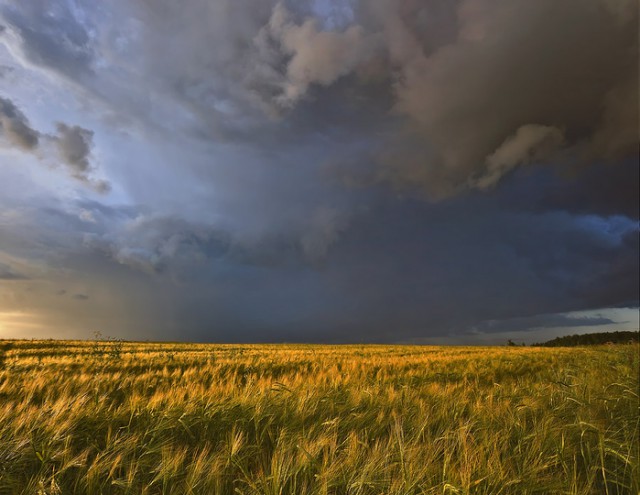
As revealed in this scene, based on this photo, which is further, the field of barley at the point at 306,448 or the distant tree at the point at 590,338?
the distant tree at the point at 590,338

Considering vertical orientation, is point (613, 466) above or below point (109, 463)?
below

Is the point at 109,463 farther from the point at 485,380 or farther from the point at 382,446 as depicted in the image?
the point at 485,380

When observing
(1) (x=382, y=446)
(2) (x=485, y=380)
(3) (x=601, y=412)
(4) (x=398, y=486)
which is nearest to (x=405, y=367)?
(2) (x=485, y=380)

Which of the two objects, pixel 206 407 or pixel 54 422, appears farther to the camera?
pixel 206 407

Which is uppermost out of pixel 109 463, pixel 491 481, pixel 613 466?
pixel 109 463

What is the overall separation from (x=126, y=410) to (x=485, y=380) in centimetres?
950

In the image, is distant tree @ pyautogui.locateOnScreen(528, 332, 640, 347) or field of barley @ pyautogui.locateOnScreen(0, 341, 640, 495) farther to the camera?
distant tree @ pyautogui.locateOnScreen(528, 332, 640, 347)

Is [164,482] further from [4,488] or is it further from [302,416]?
[302,416]

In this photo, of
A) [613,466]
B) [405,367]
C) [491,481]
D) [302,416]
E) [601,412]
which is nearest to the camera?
[491,481]

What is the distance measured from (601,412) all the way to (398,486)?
5.32m

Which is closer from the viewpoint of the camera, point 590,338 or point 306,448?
point 306,448

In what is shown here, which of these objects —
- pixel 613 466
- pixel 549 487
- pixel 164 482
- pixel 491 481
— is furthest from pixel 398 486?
pixel 613 466

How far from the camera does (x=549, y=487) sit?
8.87 ft

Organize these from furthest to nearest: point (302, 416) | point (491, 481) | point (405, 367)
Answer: point (405, 367), point (302, 416), point (491, 481)
